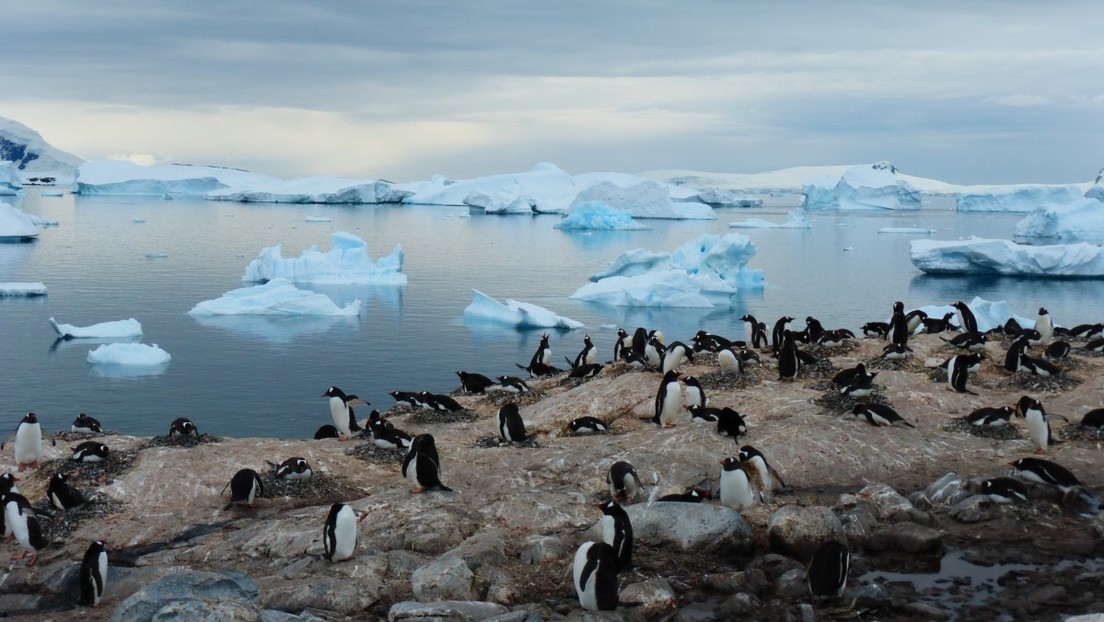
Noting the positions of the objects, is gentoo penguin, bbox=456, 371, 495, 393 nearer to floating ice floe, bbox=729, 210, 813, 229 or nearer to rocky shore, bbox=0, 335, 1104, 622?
rocky shore, bbox=0, 335, 1104, 622

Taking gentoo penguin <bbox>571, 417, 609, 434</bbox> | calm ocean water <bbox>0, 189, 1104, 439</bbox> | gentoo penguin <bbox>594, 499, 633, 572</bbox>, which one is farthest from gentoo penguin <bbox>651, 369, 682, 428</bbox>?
calm ocean water <bbox>0, 189, 1104, 439</bbox>

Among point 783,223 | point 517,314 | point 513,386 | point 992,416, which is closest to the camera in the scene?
point 992,416

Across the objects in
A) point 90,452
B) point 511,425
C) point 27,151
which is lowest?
point 90,452

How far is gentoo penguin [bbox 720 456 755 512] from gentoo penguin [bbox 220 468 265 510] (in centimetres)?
523

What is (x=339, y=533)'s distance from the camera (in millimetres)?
9328

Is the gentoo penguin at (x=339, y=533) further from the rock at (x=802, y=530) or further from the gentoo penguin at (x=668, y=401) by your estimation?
the gentoo penguin at (x=668, y=401)

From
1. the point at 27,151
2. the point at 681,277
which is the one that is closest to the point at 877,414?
the point at 681,277

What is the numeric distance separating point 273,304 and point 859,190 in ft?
313

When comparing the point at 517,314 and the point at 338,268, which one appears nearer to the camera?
the point at 517,314

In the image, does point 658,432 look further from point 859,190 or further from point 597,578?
point 859,190

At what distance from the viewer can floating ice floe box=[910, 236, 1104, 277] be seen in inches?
2071

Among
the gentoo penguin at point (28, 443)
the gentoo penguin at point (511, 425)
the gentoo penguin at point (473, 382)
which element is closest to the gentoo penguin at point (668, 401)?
the gentoo penguin at point (511, 425)

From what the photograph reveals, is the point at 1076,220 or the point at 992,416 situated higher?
the point at 1076,220

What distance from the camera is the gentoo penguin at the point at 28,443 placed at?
12211mm
